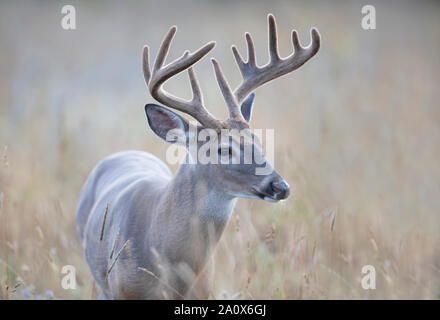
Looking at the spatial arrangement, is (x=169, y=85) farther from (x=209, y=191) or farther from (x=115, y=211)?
(x=209, y=191)

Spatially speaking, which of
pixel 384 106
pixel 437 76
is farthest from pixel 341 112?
pixel 437 76

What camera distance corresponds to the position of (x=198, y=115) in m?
3.59

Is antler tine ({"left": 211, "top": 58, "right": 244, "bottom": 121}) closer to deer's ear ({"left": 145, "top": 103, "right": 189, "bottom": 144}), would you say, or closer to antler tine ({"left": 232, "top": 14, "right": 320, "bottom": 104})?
antler tine ({"left": 232, "top": 14, "right": 320, "bottom": 104})

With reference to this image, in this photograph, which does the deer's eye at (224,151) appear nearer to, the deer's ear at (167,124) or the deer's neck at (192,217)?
the deer's neck at (192,217)

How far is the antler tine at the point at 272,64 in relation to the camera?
3.82 meters

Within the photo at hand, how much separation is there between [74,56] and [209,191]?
7.37 metres

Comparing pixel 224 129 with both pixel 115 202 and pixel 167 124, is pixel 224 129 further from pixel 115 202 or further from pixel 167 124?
pixel 115 202

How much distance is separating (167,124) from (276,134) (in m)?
3.51

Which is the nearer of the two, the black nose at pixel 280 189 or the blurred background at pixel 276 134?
the black nose at pixel 280 189

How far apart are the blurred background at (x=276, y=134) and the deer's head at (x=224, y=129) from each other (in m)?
0.42

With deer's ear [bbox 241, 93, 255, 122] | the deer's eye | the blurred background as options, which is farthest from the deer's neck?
deer's ear [bbox 241, 93, 255, 122]

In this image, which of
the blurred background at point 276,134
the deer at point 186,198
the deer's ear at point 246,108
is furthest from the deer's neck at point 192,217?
the deer's ear at point 246,108

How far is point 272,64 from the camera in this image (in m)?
3.89

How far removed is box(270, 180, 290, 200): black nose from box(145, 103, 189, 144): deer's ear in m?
0.71
